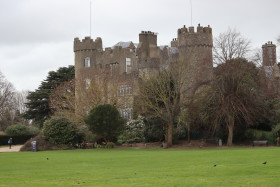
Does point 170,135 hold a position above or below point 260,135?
above

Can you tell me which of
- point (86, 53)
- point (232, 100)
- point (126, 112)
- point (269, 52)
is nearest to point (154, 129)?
point (232, 100)

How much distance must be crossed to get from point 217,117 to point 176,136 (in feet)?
23.7

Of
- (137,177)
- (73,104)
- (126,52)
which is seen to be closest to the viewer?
(137,177)

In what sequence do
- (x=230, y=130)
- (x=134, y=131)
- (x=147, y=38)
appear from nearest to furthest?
(x=230, y=130) → (x=134, y=131) → (x=147, y=38)

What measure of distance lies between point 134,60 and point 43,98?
1731cm

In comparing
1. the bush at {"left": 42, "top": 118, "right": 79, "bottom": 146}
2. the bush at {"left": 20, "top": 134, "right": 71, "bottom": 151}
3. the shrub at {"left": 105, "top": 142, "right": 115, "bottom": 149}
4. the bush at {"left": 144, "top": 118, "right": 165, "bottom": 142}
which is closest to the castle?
the bush at {"left": 144, "top": 118, "right": 165, "bottom": 142}

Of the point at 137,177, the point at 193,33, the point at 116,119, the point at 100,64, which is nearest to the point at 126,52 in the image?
the point at 100,64

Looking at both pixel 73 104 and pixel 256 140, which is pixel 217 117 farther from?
pixel 73 104

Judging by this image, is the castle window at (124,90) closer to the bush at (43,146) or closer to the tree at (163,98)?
the tree at (163,98)

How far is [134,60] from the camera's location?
63719mm

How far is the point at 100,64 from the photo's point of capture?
209 ft

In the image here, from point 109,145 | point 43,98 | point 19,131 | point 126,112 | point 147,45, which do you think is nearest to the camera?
point 109,145

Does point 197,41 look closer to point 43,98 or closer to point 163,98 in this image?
point 163,98

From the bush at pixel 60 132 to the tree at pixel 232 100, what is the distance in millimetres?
13682
